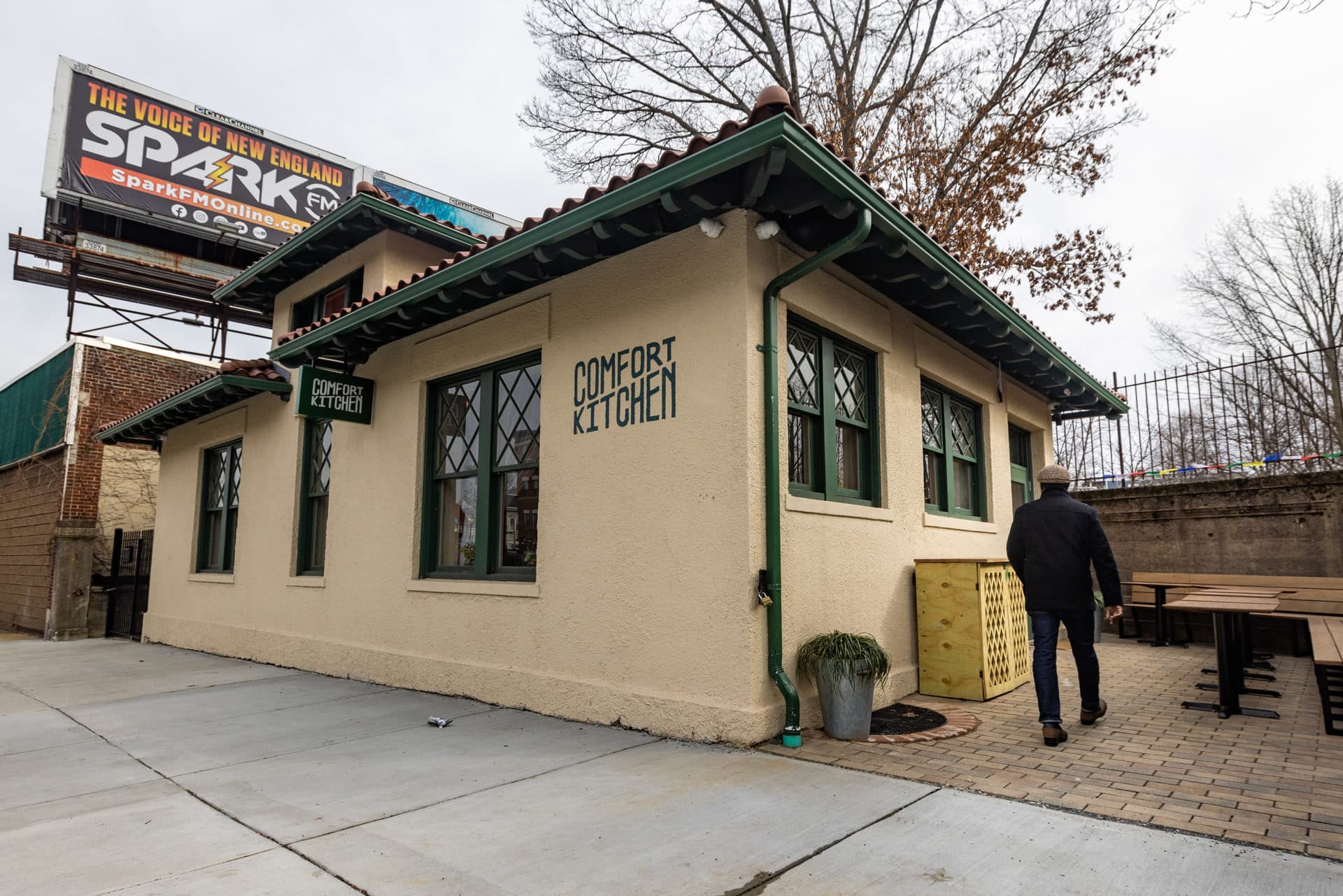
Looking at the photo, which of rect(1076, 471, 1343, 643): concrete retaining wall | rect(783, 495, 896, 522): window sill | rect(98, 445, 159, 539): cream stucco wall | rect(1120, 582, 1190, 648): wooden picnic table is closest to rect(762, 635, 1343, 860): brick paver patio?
rect(783, 495, 896, 522): window sill

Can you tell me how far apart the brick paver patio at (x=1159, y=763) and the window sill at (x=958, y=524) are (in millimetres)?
1693

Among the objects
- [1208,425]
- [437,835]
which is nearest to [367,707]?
[437,835]

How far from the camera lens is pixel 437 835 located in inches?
137

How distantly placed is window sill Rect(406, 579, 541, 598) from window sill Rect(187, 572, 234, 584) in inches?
190

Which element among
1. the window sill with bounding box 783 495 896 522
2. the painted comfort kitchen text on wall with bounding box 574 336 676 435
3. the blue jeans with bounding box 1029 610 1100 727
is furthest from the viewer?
the painted comfort kitchen text on wall with bounding box 574 336 676 435

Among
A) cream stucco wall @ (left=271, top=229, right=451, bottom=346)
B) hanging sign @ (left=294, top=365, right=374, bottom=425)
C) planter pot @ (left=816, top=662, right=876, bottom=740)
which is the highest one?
cream stucco wall @ (left=271, top=229, right=451, bottom=346)

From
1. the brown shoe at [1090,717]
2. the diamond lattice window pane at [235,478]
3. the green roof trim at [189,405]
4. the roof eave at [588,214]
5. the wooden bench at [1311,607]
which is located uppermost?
the roof eave at [588,214]

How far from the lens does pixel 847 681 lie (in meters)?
5.00

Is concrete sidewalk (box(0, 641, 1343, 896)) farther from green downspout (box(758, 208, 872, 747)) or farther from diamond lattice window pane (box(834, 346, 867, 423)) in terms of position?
diamond lattice window pane (box(834, 346, 867, 423))

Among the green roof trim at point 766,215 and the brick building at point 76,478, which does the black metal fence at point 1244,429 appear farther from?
the brick building at point 76,478

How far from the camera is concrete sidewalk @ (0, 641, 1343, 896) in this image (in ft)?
9.75

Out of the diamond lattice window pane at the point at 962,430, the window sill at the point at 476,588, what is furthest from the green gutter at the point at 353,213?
the diamond lattice window pane at the point at 962,430

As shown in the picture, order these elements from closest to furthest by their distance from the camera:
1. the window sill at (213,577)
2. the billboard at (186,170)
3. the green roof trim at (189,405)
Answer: the green roof trim at (189,405), the window sill at (213,577), the billboard at (186,170)

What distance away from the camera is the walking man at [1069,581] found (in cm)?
527
